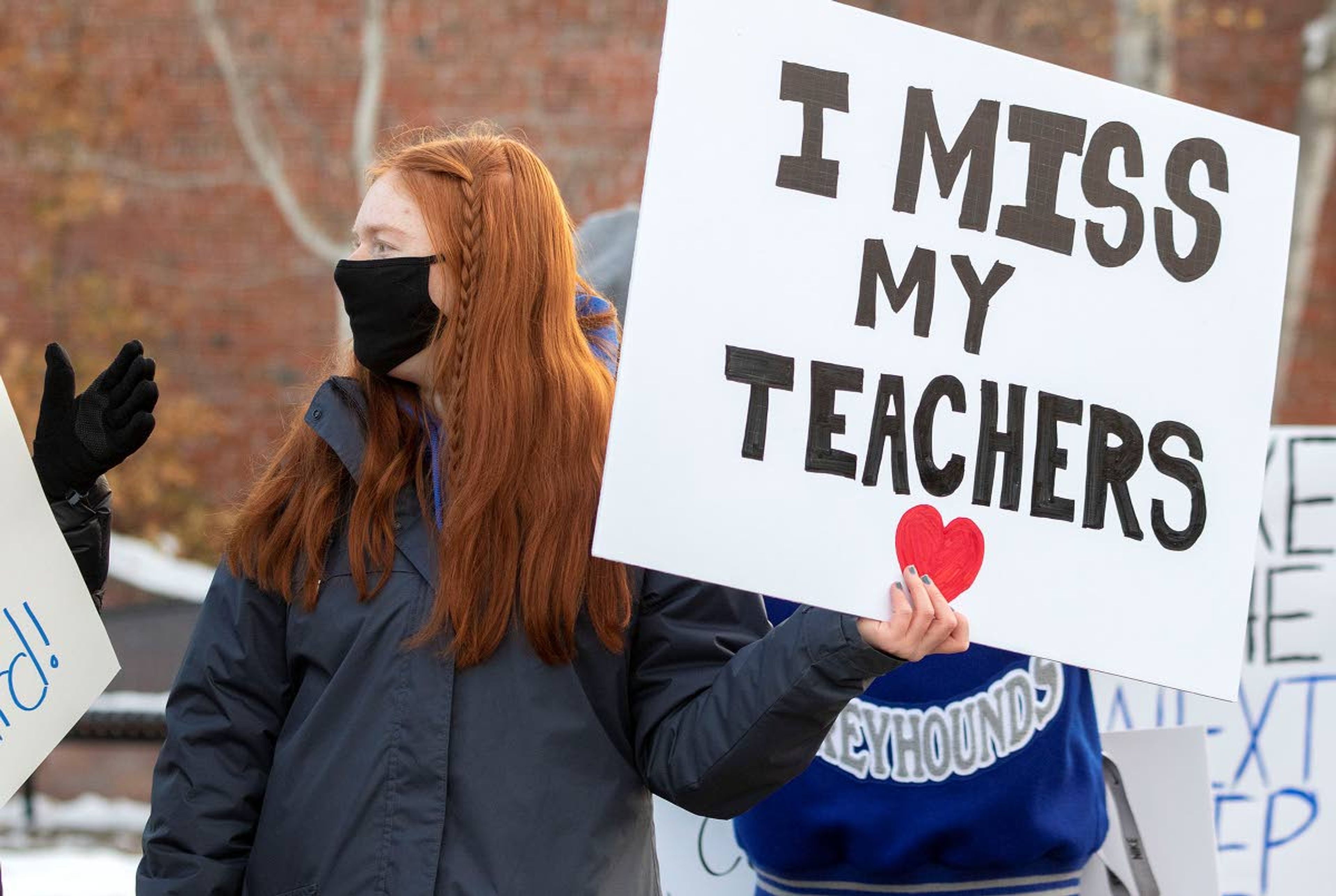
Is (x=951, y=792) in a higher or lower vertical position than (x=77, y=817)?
higher

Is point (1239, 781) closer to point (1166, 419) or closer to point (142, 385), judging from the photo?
point (1166, 419)

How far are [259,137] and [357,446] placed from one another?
15.8 feet

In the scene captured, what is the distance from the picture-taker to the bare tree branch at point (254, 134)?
632 cm

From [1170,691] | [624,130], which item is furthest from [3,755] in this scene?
[624,130]

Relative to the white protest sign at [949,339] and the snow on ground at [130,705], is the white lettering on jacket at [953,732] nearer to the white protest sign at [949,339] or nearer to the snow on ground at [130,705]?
the white protest sign at [949,339]

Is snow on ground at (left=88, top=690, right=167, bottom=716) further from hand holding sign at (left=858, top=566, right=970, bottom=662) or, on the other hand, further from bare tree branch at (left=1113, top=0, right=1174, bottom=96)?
bare tree branch at (left=1113, top=0, right=1174, bottom=96)

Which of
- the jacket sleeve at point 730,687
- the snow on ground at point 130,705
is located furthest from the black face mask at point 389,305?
the snow on ground at point 130,705

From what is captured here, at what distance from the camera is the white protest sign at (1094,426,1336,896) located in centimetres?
300

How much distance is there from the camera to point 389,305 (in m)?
1.83

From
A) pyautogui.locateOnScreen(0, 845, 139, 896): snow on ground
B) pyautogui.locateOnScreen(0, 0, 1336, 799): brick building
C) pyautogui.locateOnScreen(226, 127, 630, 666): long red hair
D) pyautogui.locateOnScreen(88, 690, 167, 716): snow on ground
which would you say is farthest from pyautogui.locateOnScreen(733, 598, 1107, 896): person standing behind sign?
pyautogui.locateOnScreen(0, 0, 1336, 799): brick building

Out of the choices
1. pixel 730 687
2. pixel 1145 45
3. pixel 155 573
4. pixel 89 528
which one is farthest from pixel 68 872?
pixel 1145 45

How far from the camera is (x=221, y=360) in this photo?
6523 millimetres

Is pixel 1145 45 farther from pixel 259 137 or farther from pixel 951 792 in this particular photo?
pixel 951 792

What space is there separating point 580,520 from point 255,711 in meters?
0.44
